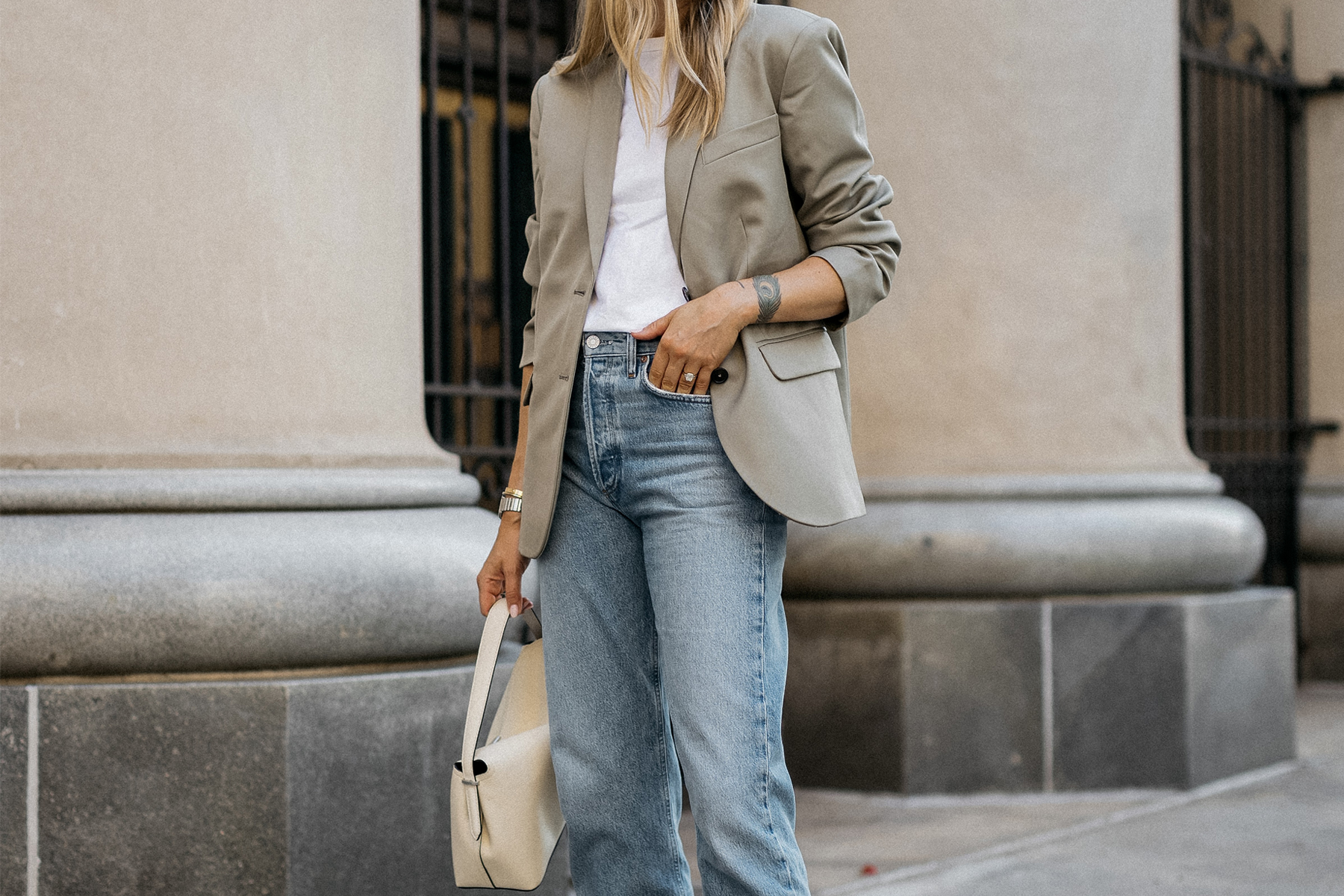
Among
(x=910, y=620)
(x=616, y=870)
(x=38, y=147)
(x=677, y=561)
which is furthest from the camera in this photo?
(x=910, y=620)

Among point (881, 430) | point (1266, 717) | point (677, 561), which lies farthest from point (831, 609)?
point (677, 561)

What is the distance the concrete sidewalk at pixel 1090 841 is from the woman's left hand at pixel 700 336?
6.66 feet

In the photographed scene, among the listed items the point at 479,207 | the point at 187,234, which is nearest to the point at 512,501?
the point at 187,234

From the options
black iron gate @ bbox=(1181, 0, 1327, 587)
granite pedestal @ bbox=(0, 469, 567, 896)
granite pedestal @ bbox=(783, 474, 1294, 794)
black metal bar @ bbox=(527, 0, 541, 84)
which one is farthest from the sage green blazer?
black iron gate @ bbox=(1181, 0, 1327, 587)

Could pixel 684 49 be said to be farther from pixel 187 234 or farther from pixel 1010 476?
pixel 1010 476

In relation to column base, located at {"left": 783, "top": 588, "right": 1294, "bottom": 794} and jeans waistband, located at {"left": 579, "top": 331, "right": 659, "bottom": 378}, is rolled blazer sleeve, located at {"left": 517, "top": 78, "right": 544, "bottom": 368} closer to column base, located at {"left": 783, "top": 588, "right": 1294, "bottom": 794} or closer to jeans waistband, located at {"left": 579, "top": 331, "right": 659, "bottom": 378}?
jeans waistband, located at {"left": 579, "top": 331, "right": 659, "bottom": 378}

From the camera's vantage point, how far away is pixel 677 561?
6.75 ft

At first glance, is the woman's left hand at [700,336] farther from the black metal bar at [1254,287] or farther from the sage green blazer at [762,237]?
the black metal bar at [1254,287]

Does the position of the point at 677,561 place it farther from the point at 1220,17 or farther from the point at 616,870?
the point at 1220,17

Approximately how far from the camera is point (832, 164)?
2127mm

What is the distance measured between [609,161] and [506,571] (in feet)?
2.05

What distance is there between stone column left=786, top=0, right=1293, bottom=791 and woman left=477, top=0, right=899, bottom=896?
2.73 metres

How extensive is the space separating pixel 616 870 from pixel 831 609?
2.82 m

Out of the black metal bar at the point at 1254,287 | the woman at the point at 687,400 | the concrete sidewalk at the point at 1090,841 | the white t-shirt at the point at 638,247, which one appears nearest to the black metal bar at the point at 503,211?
the concrete sidewalk at the point at 1090,841
